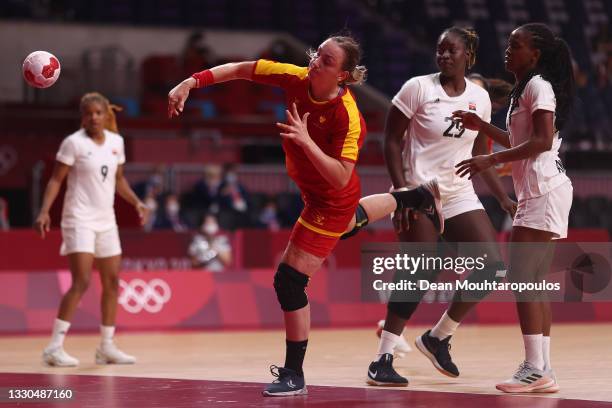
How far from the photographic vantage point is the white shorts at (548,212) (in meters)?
7.52

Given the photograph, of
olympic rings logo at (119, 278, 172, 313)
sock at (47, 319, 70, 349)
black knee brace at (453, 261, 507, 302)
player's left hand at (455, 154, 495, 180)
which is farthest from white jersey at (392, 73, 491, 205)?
olympic rings logo at (119, 278, 172, 313)

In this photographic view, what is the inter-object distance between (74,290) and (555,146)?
15.1 ft

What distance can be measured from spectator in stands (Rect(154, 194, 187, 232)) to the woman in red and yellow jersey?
32.9 feet

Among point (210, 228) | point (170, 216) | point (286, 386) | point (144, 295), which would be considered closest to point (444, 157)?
point (286, 386)

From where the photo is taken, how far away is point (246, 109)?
2359 centimetres

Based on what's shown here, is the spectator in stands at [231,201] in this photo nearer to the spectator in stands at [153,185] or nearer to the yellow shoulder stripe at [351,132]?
the spectator in stands at [153,185]

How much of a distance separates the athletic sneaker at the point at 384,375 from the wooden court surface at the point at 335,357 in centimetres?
8

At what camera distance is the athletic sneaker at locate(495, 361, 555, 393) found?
7.45m

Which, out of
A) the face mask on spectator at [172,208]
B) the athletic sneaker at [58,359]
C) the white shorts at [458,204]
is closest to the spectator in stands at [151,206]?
the face mask on spectator at [172,208]

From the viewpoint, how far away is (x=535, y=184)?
7574mm

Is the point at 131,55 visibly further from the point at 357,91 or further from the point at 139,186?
the point at 139,186

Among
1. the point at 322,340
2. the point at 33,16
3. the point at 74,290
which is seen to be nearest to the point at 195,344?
the point at 322,340

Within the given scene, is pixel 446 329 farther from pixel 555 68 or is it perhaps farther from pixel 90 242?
pixel 90 242

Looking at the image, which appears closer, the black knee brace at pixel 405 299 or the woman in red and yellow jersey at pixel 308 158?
the woman in red and yellow jersey at pixel 308 158
